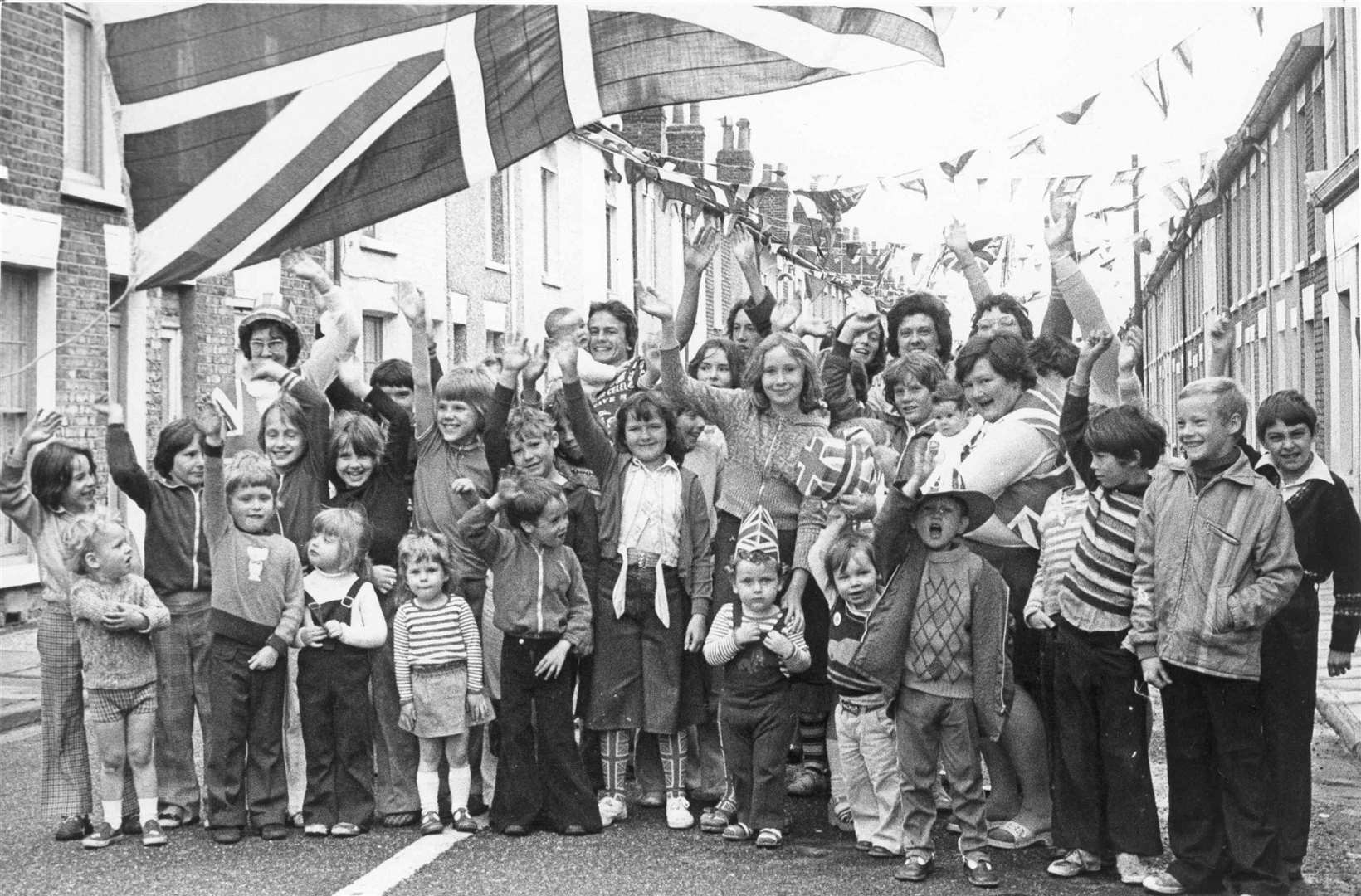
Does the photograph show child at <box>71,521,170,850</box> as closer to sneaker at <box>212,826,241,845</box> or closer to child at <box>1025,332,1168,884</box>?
sneaker at <box>212,826,241,845</box>

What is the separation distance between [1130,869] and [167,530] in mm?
3921

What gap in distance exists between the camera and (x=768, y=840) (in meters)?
6.27

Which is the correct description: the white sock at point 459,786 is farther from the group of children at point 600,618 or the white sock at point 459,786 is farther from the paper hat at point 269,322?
the paper hat at point 269,322

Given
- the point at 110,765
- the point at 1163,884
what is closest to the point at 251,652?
the point at 110,765

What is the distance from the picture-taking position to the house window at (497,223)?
23.8 metres

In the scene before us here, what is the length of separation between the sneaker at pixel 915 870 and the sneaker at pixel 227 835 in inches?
98.0

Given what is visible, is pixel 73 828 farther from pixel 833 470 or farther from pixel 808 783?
pixel 833 470

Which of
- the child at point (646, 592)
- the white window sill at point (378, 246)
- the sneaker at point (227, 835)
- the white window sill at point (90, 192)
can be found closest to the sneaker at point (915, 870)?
the child at point (646, 592)

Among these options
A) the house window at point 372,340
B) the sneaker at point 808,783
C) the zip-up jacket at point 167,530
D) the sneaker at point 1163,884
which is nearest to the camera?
the sneaker at point 1163,884

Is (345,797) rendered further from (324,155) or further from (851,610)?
(324,155)

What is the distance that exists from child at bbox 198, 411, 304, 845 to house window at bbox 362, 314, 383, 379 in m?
14.0

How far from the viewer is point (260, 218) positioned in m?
5.38

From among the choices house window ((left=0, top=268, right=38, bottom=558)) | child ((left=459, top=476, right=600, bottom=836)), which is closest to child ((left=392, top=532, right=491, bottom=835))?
child ((left=459, top=476, right=600, bottom=836))

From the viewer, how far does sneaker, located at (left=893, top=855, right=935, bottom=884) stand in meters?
5.84
